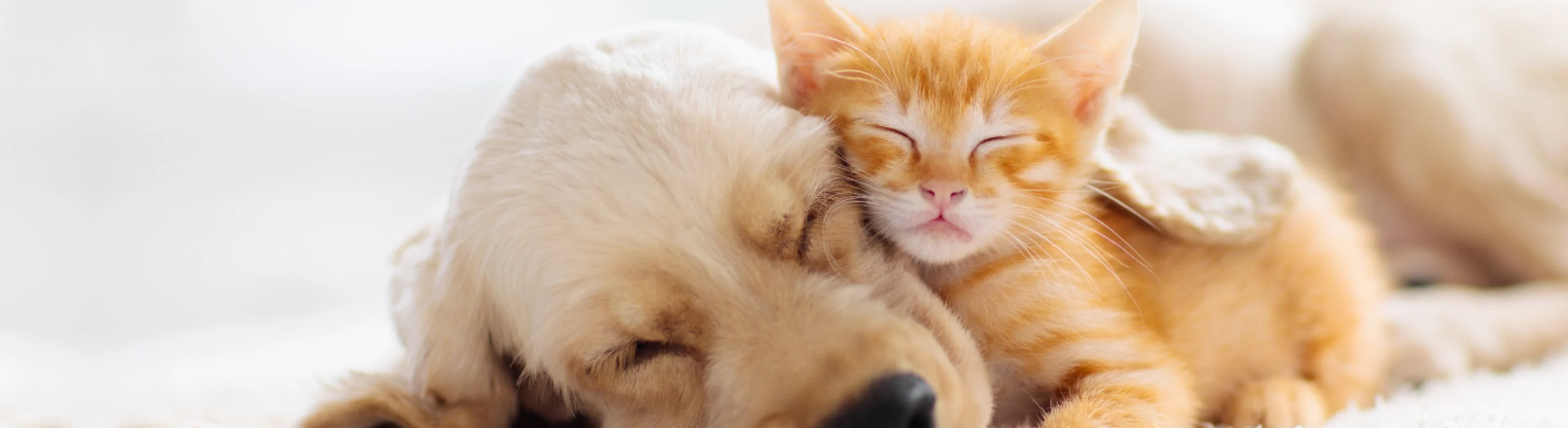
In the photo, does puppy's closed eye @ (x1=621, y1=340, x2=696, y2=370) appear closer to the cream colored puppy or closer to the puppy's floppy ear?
the cream colored puppy

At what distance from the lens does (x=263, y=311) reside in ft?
10.0

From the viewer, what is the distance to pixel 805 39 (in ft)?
4.72

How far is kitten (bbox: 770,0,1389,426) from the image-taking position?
1.36 metres

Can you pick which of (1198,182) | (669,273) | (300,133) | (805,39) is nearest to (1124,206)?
(1198,182)

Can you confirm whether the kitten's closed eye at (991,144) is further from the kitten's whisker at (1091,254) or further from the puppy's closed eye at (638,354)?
the puppy's closed eye at (638,354)

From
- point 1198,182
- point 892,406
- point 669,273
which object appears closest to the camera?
point 892,406

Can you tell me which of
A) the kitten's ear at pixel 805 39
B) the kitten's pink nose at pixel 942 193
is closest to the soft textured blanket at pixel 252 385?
the kitten's pink nose at pixel 942 193

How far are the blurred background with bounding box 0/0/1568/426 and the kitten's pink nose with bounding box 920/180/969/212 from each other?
1183 millimetres

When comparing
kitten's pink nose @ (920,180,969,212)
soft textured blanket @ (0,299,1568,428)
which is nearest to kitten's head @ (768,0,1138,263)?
kitten's pink nose @ (920,180,969,212)

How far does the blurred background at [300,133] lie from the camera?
2.48m

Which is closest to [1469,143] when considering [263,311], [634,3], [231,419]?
[634,3]

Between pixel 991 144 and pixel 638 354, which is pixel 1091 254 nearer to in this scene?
pixel 991 144

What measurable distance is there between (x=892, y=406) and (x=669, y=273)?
12.5 inches

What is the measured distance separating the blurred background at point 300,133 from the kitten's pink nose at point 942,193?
1183 mm
